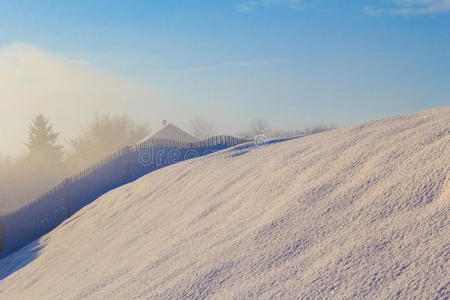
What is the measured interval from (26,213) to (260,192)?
10.2 m

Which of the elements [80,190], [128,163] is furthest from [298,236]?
[80,190]

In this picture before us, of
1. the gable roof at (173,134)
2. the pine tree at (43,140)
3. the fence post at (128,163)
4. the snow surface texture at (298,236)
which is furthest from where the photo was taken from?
the pine tree at (43,140)

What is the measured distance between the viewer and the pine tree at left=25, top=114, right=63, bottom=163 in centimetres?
3250

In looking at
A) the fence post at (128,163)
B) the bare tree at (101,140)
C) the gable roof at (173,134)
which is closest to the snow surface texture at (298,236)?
the fence post at (128,163)

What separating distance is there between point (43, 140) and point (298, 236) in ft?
109

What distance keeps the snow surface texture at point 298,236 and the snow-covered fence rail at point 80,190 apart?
5920 millimetres

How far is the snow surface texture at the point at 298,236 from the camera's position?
2625mm

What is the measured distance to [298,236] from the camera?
3.31 m

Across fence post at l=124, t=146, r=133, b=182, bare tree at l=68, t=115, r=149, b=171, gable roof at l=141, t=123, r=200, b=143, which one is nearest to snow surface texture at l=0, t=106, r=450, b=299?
fence post at l=124, t=146, r=133, b=182

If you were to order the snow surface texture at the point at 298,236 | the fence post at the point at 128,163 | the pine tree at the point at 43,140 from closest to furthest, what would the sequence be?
the snow surface texture at the point at 298,236 → the fence post at the point at 128,163 → the pine tree at the point at 43,140

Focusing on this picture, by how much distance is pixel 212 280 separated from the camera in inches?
122

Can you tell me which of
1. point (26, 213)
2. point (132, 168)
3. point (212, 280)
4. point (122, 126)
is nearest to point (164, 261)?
point (212, 280)

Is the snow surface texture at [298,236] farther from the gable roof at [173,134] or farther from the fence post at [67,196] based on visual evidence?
the gable roof at [173,134]

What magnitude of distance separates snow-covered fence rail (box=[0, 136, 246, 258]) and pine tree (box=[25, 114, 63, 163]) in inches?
804
